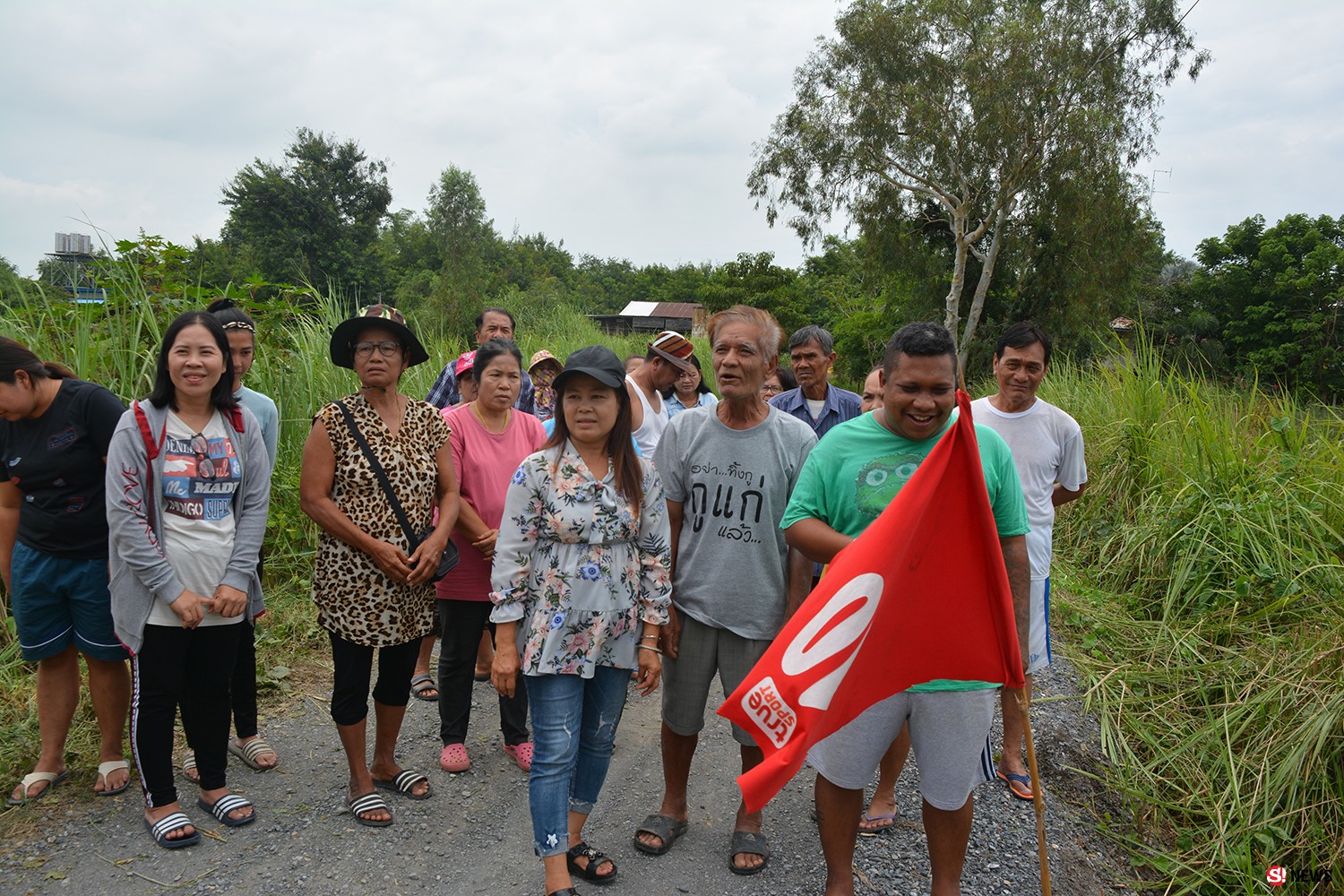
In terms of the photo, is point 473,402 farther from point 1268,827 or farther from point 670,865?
point 1268,827

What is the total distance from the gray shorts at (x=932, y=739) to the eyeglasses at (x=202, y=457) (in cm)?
253

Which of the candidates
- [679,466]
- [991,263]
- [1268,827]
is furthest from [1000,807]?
[991,263]

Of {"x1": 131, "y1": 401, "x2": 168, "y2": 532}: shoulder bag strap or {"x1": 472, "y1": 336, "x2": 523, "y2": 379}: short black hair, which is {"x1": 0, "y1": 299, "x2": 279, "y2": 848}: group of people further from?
{"x1": 472, "y1": 336, "x2": 523, "y2": 379}: short black hair

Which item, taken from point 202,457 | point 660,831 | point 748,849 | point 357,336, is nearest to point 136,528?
point 202,457

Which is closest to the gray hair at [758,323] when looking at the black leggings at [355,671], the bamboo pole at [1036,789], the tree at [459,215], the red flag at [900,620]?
the red flag at [900,620]

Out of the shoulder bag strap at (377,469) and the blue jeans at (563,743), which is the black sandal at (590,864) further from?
the shoulder bag strap at (377,469)

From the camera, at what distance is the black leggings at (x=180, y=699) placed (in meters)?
2.96

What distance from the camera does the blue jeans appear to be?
262 centimetres

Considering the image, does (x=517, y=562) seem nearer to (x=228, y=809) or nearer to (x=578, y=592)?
(x=578, y=592)

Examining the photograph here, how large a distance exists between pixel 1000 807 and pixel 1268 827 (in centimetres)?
106

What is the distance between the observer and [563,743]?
8.62 ft

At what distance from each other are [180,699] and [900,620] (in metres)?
2.79

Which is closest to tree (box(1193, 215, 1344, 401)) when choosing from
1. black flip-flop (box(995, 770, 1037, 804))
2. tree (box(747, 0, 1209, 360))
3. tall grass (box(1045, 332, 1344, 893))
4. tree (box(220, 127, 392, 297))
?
tree (box(747, 0, 1209, 360))

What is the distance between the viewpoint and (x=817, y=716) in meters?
2.16
